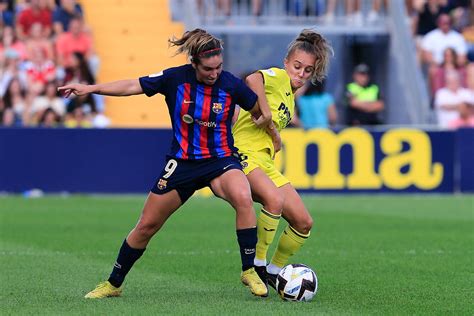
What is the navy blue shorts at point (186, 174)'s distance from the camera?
8156 millimetres

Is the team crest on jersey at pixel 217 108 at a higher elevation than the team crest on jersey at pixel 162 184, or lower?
higher

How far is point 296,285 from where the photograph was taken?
26.8ft

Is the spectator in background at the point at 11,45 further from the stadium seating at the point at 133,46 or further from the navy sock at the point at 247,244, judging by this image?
the navy sock at the point at 247,244

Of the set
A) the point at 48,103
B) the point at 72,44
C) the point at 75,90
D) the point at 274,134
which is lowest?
the point at 48,103

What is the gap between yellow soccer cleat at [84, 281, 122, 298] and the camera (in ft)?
27.0

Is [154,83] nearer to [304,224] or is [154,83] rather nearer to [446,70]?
[304,224]

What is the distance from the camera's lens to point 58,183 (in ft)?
64.1

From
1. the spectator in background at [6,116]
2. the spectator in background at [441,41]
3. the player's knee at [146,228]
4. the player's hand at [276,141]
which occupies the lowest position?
the spectator in background at [6,116]

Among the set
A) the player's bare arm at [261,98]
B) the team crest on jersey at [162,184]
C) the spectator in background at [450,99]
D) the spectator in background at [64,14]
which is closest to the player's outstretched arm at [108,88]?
the team crest on jersey at [162,184]

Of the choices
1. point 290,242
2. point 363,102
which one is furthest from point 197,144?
point 363,102

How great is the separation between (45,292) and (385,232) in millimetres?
6183

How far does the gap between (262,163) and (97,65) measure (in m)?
13.9

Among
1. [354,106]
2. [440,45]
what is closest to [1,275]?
[354,106]

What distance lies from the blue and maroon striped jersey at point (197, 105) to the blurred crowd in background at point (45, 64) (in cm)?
1192
